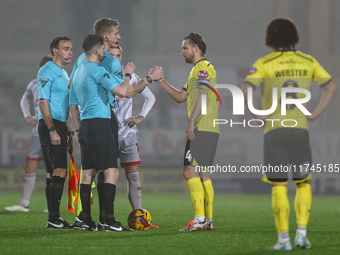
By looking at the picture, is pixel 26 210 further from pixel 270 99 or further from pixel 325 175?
pixel 325 175

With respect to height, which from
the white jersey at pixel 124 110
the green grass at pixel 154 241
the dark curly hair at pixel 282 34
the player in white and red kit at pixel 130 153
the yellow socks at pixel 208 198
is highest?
the dark curly hair at pixel 282 34

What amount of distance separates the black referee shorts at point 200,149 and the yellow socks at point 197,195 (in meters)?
0.17

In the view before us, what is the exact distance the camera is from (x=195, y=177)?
489 centimetres

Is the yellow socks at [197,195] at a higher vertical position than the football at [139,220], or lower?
higher

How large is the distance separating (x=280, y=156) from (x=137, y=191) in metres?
2.29

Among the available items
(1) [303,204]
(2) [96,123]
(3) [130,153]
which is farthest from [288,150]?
(3) [130,153]

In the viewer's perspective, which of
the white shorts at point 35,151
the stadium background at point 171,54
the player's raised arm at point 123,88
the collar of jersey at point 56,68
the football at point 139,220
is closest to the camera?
the player's raised arm at point 123,88

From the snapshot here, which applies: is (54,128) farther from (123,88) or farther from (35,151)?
(35,151)

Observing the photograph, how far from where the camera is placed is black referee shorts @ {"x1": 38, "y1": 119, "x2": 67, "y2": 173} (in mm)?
5066

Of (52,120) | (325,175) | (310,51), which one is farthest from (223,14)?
(52,120)

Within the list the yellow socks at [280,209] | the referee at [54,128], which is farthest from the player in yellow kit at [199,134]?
the yellow socks at [280,209]

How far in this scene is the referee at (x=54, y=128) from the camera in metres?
5.01

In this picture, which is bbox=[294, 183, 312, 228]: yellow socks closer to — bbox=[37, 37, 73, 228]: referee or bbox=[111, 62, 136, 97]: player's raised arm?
bbox=[111, 62, 136, 97]: player's raised arm

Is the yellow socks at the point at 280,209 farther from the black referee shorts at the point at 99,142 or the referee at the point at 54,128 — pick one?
the referee at the point at 54,128
